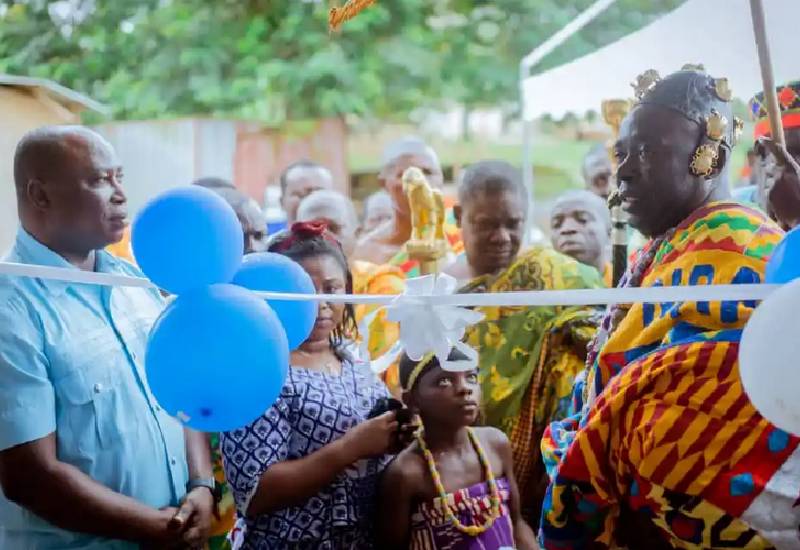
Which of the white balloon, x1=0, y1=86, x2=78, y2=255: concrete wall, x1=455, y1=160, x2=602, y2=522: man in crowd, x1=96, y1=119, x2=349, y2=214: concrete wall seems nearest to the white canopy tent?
x1=455, y1=160, x2=602, y2=522: man in crowd

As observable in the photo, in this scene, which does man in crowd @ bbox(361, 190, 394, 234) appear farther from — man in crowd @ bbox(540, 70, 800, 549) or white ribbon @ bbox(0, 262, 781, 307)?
white ribbon @ bbox(0, 262, 781, 307)

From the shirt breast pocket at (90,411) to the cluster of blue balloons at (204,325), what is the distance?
587mm

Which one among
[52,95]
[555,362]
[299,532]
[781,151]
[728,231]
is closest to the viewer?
[728,231]

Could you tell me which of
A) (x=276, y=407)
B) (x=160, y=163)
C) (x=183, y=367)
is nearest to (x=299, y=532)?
(x=276, y=407)

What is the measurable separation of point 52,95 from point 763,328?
216 inches

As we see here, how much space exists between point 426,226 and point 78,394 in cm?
180

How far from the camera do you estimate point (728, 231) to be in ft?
5.88

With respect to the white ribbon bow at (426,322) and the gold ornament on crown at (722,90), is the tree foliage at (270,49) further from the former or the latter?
the white ribbon bow at (426,322)

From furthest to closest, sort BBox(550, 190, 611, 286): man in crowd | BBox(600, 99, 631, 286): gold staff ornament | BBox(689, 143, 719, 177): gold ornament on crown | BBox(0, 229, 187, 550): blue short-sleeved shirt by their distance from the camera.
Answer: BBox(550, 190, 611, 286): man in crowd
BBox(600, 99, 631, 286): gold staff ornament
BBox(0, 229, 187, 550): blue short-sleeved shirt
BBox(689, 143, 719, 177): gold ornament on crown

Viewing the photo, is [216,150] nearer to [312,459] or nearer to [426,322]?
[312,459]

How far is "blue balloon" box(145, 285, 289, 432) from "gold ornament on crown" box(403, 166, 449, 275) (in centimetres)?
201

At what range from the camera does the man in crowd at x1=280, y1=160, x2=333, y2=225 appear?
5070 mm

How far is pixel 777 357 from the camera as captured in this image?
126cm

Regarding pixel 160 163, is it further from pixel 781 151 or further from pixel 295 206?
pixel 781 151
